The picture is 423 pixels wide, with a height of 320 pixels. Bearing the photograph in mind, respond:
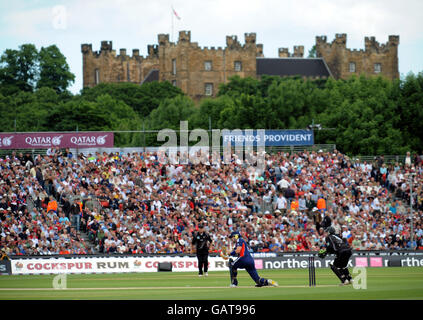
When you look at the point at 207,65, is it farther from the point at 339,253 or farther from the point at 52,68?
the point at 339,253

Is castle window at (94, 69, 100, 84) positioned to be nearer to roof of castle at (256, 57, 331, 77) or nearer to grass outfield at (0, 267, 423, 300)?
roof of castle at (256, 57, 331, 77)

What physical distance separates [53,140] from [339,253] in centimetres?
2708

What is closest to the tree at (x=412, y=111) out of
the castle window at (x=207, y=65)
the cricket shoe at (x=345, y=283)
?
the cricket shoe at (x=345, y=283)

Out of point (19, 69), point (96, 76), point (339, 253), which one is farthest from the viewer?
point (96, 76)

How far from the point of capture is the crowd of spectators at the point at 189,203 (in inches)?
1535

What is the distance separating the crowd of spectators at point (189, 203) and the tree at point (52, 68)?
84765 mm

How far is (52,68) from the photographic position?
129 m

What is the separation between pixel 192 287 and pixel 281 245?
1532cm

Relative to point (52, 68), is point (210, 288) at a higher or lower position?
lower

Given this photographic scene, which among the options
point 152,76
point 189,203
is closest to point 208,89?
point 152,76

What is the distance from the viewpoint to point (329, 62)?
150000mm

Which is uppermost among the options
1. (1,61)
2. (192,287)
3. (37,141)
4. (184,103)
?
(1,61)
